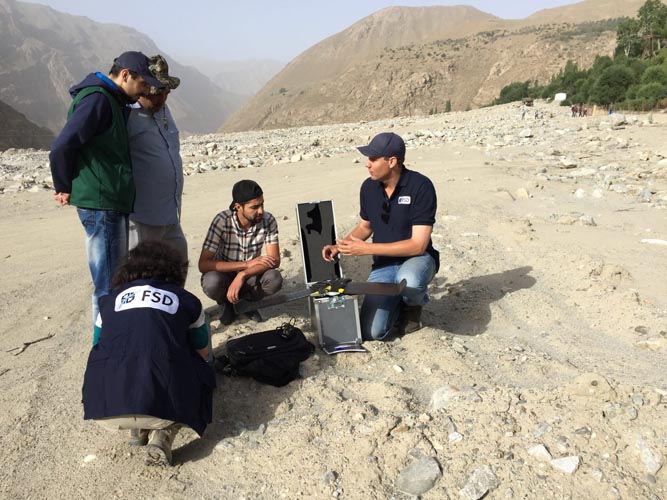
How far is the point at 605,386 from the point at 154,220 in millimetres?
2995

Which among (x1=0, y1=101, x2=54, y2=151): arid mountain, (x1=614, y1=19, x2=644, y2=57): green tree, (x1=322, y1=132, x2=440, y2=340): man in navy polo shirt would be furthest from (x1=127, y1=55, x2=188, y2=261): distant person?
(x1=0, y1=101, x2=54, y2=151): arid mountain

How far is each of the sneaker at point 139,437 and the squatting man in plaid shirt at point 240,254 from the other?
134 cm

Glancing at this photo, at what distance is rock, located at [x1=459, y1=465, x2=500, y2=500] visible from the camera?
2.33m

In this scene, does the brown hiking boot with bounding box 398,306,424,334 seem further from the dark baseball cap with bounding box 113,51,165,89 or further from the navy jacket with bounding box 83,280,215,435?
the dark baseball cap with bounding box 113,51,165,89

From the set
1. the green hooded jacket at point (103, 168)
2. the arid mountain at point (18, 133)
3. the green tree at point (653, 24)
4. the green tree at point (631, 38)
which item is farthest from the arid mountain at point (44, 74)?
the green hooded jacket at point (103, 168)

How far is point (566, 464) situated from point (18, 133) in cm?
5675

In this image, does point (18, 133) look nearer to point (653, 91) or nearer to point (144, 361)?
point (653, 91)

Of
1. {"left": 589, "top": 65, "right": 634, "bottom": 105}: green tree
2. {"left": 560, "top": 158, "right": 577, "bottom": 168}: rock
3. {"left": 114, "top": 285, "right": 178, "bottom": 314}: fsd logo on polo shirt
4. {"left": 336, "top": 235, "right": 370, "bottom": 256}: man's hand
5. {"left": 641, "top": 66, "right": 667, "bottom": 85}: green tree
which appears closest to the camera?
{"left": 114, "top": 285, "right": 178, "bottom": 314}: fsd logo on polo shirt

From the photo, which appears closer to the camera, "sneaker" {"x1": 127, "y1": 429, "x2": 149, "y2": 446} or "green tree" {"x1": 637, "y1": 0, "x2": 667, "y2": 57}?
"sneaker" {"x1": 127, "y1": 429, "x2": 149, "y2": 446}

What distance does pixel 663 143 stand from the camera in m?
13.1

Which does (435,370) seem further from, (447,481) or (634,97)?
(634,97)

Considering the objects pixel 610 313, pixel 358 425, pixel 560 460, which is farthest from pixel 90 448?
pixel 610 313

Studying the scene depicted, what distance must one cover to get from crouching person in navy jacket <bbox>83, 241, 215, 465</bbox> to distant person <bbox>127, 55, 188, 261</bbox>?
87 cm

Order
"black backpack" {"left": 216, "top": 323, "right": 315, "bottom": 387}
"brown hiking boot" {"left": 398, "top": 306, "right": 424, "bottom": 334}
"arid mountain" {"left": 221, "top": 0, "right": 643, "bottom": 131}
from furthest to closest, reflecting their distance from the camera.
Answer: "arid mountain" {"left": 221, "top": 0, "right": 643, "bottom": 131} < "brown hiking boot" {"left": 398, "top": 306, "right": 424, "bottom": 334} < "black backpack" {"left": 216, "top": 323, "right": 315, "bottom": 387}
